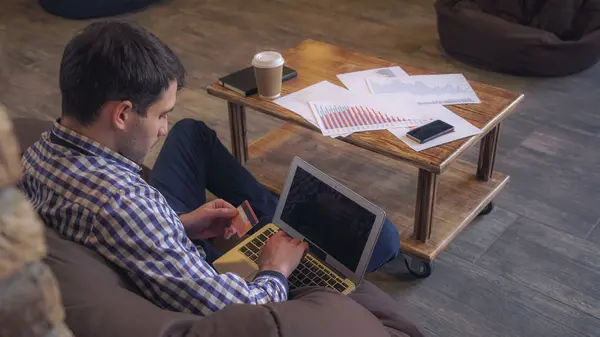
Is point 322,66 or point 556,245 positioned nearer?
point 556,245

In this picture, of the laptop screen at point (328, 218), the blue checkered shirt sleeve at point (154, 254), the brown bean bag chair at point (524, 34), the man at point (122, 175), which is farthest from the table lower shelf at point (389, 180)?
the brown bean bag chair at point (524, 34)

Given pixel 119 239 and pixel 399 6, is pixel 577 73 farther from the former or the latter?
pixel 119 239

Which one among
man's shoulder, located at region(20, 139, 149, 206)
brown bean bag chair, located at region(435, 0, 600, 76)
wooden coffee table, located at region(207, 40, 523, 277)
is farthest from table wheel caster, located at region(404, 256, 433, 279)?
brown bean bag chair, located at region(435, 0, 600, 76)

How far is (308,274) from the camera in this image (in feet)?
4.95

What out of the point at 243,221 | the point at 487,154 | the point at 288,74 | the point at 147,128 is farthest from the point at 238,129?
the point at 147,128

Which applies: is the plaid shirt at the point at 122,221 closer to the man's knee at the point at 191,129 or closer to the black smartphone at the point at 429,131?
the man's knee at the point at 191,129

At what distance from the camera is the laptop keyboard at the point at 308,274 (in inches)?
58.4

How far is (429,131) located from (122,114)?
3.14ft

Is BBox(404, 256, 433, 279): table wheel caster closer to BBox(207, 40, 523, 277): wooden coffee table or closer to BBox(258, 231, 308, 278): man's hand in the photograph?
BBox(207, 40, 523, 277): wooden coffee table

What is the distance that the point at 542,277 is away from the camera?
1.91 m

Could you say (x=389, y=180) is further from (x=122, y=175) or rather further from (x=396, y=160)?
(x=122, y=175)

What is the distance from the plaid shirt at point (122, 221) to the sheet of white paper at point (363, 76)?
1106 mm

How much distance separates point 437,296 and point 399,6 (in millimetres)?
2720

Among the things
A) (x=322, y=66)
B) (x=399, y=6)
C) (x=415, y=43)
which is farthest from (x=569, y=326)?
(x=399, y=6)
